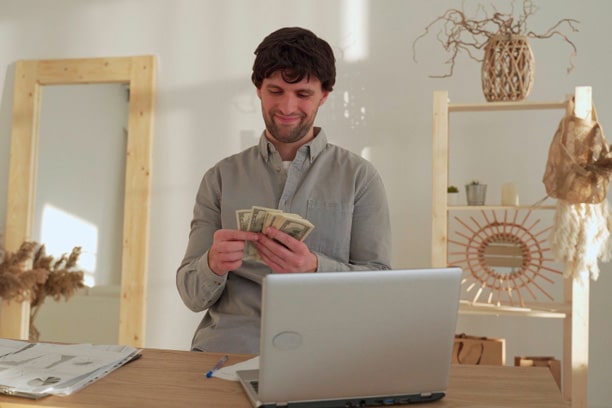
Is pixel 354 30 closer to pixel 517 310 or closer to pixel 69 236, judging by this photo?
pixel 517 310

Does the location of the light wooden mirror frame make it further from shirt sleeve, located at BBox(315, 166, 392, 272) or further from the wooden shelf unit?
shirt sleeve, located at BBox(315, 166, 392, 272)

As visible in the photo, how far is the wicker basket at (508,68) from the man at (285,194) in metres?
1.28

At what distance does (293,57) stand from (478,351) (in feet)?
6.05

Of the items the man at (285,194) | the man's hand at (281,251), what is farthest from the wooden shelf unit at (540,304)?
the man's hand at (281,251)

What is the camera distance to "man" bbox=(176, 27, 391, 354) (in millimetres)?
2061

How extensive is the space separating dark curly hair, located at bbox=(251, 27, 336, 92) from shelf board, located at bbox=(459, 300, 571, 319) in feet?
5.05

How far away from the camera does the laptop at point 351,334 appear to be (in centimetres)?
118

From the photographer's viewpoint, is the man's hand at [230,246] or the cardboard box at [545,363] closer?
the man's hand at [230,246]

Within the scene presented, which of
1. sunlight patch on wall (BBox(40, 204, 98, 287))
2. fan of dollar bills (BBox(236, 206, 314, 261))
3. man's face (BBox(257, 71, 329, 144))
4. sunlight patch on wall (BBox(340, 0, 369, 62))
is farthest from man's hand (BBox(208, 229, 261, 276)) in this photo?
sunlight patch on wall (BBox(40, 204, 98, 287))

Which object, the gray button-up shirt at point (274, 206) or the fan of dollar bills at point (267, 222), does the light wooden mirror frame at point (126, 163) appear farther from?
the fan of dollar bills at point (267, 222)

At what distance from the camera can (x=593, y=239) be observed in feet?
9.82

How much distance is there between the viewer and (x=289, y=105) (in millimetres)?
2100

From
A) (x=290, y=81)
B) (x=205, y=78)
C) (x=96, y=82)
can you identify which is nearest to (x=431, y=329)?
(x=290, y=81)

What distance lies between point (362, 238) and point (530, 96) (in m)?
1.90
